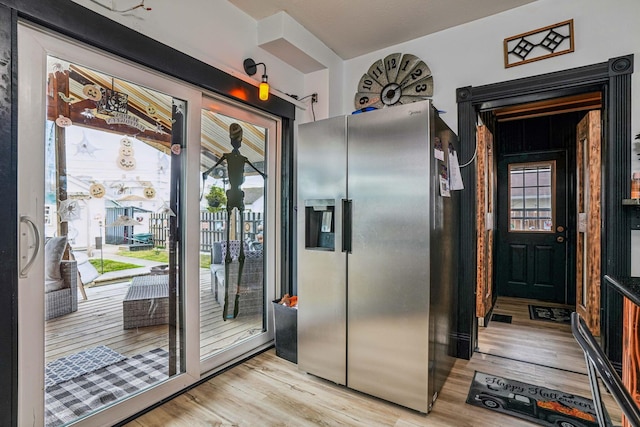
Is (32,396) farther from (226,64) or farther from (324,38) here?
(324,38)

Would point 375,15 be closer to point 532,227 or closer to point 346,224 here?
point 346,224

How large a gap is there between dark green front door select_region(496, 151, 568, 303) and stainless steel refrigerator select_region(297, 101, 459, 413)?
2873 millimetres

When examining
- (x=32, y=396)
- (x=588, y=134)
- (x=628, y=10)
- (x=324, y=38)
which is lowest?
(x=32, y=396)

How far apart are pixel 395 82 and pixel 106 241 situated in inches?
106

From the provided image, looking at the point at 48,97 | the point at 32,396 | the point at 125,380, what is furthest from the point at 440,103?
the point at 32,396

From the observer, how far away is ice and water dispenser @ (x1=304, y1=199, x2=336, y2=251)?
2391 millimetres

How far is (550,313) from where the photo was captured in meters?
4.04

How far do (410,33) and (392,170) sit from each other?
1595 millimetres

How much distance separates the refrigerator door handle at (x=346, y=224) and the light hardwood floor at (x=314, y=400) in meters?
1.00

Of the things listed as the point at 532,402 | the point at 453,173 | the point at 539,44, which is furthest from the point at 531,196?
the point at 532,402

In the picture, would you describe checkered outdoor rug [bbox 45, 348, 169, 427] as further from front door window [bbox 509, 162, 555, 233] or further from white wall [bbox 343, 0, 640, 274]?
front door window [bbox 509, 162, 555, 233]

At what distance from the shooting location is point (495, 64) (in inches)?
104

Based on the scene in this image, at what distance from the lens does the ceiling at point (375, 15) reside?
2480mm

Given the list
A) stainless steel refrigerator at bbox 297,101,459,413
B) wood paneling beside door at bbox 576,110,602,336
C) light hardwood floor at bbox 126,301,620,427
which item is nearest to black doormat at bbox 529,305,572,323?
wood paneling beside door at bbox 576,110,602,336
